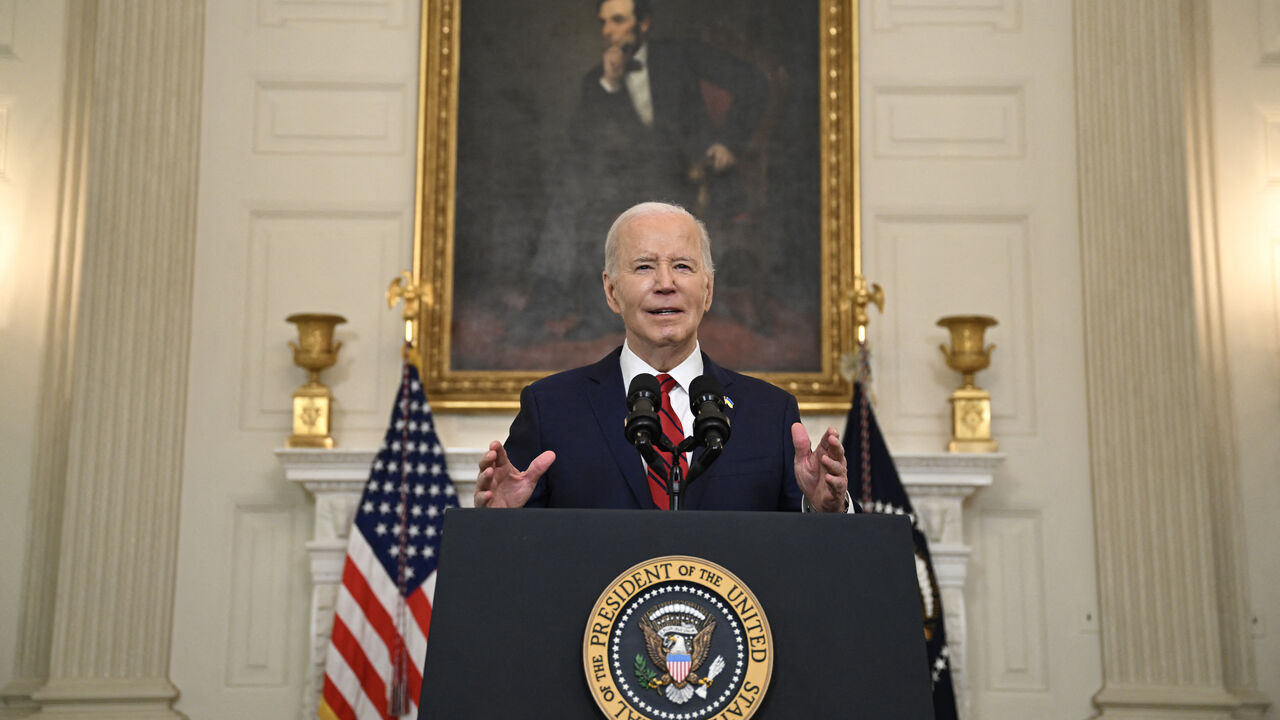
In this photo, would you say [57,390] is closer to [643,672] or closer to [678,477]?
[678,477]

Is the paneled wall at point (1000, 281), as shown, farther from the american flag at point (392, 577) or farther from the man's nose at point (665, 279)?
the man's nose at point (665, 279)

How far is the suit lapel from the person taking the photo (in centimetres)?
236

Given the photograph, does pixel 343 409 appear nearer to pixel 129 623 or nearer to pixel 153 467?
pixel 153 467

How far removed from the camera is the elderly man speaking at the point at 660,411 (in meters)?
2.38

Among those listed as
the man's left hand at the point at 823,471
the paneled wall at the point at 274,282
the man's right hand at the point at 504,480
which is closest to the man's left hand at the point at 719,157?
the paneled wall at the point at 274,282

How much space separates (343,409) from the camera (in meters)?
5.25

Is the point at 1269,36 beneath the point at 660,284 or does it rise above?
Answer: above

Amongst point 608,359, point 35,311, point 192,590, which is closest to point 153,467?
point 192,590

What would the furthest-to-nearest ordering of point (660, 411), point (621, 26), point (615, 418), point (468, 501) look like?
point (621, 26)
point (468, 501)
point (615, 418)
point (660, 411)

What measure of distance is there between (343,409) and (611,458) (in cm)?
313

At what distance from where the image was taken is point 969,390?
509 cm

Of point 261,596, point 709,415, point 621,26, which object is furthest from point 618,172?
point 709,415

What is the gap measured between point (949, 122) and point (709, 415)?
4.05 meters

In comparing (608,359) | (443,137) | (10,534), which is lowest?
(10,534)
